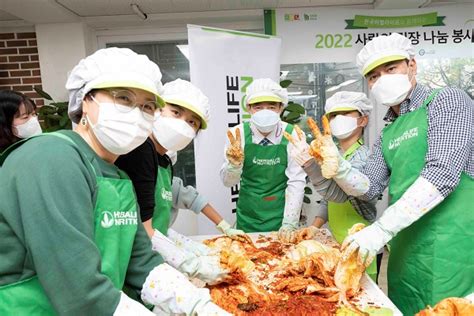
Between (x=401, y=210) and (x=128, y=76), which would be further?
(x=401, y=210)

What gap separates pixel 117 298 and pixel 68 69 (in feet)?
13.6

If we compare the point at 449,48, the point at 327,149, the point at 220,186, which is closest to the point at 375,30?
the point at 449,48

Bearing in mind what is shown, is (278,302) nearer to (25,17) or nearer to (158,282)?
(158,282)

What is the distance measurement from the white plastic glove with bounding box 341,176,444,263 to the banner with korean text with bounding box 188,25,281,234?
93.5 inches

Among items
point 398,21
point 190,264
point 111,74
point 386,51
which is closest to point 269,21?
point 398,21

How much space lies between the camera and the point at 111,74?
1134mm

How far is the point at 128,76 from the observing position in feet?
3.74

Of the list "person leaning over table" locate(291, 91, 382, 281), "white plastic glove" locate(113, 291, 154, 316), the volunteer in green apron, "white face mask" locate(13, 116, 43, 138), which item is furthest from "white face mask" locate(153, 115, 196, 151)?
"white face mask" locate(13, 116, 43, 138)

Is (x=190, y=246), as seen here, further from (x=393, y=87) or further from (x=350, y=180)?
(x=393, y=87)

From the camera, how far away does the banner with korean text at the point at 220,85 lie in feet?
12.3

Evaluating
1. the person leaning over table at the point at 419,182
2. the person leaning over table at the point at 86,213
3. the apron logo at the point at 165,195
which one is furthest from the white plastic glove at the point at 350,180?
the person leaning over table at the point at 86,213

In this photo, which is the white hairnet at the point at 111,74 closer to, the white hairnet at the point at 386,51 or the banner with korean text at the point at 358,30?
the white hairnet at the point at 386,51

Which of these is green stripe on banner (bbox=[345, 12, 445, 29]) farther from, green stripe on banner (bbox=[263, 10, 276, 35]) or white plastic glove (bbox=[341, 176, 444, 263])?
white plastic glove (bbox=[341, 176, 444, 263])

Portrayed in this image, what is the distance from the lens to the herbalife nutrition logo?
110cm
